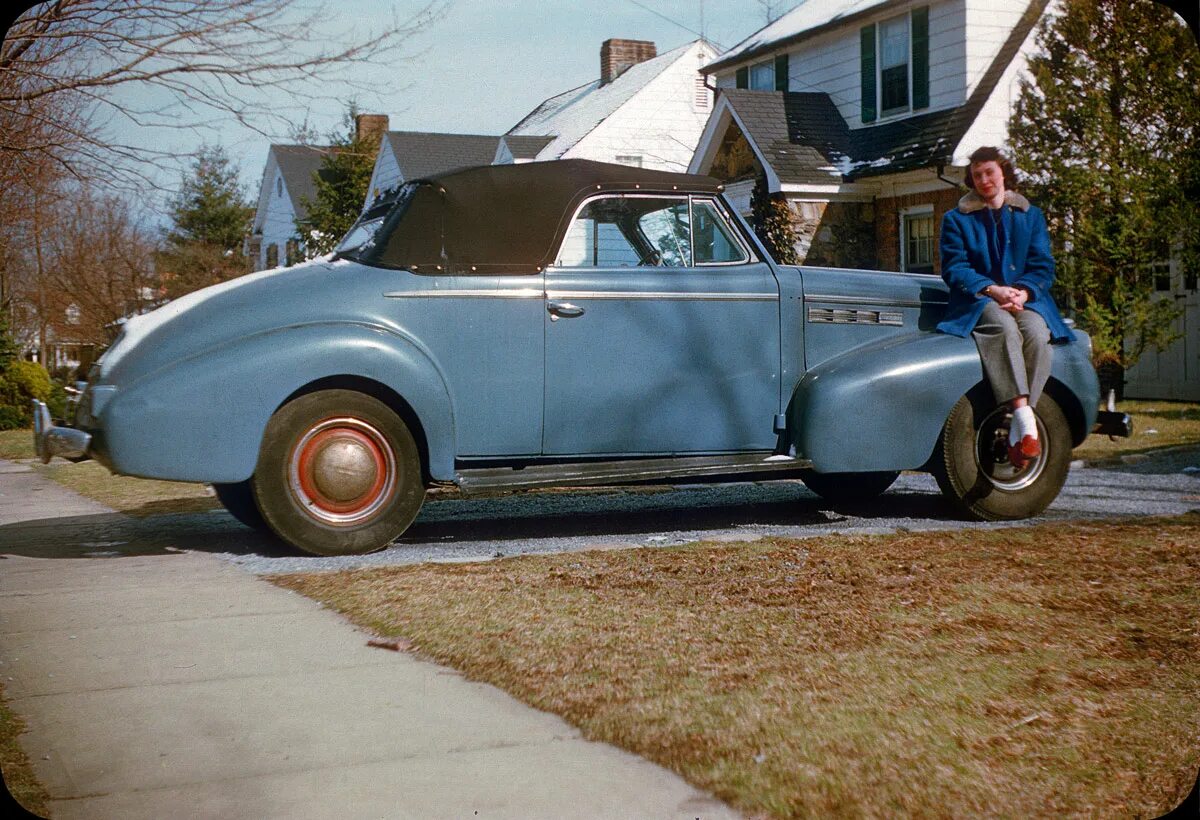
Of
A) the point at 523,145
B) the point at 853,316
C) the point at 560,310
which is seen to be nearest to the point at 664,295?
the point at 560,310

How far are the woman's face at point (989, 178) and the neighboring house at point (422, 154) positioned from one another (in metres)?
25.9

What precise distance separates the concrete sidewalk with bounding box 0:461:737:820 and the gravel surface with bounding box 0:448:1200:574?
1306 millimetres

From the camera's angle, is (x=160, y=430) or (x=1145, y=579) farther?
(x=160, y=430)

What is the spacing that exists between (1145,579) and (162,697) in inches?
154

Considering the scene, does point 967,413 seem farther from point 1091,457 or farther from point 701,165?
point 701,165

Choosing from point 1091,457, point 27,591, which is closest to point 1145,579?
point 27,591

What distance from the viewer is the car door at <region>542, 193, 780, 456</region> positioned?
6527 mm

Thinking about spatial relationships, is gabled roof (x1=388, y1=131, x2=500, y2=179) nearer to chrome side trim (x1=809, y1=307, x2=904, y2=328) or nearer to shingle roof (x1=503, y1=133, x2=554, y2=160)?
shingle roof (x1=503, y1=133, x2=554, y2=160)

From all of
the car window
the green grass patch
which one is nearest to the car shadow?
the car window

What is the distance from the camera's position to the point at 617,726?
11.4 feet

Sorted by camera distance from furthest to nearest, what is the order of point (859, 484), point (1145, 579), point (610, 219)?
point (859, 484) → point (610, 219) → point (1145, 579)

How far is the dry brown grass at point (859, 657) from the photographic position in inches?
121

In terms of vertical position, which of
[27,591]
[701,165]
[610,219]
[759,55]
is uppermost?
[759,55]

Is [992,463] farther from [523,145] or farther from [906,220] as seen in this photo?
[906,220]
